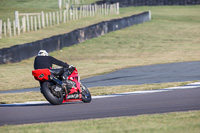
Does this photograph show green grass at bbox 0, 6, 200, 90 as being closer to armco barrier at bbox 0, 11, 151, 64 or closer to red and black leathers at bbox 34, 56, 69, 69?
armco barrier at bbox 0, 11, 151, 64

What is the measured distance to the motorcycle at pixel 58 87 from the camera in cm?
1037

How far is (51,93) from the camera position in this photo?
10.5 m

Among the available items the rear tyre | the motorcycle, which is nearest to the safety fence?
the motorcycle

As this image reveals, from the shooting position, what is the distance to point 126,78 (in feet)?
55.5

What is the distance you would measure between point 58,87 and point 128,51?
19168mm

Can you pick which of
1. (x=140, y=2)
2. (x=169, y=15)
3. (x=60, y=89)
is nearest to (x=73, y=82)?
(x=60, y=89)

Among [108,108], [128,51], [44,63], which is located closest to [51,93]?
[44,63]

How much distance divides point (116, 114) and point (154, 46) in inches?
903

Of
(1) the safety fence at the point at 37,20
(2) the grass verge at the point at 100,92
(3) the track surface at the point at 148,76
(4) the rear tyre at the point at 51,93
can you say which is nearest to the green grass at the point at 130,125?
(4) the rear tyre at the point at 51,93

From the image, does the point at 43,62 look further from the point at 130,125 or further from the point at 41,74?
the point at 130,125

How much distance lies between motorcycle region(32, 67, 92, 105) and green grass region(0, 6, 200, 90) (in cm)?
653

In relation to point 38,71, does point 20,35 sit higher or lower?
Result: lower

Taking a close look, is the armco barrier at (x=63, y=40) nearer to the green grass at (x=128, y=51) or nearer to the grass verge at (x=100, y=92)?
the green grass at (x=128, y=51)

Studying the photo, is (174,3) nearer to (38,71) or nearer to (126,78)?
(126,78)
